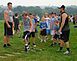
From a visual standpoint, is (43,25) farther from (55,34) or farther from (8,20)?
(8,20)

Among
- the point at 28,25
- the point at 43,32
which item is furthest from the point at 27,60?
the point at 43,32

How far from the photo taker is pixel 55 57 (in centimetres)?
1347

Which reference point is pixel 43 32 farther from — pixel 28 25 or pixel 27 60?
pixel 27 60

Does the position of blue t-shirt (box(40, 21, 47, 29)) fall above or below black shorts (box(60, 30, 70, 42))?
below

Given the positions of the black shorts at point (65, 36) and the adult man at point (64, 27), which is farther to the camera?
the black shorts at point (65, 36)

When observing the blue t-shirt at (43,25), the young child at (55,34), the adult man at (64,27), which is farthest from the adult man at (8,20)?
the blue t-shirt at (43,25)

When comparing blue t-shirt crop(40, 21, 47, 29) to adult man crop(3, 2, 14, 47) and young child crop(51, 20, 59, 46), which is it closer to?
young child crop(51, 20, 59, 46)

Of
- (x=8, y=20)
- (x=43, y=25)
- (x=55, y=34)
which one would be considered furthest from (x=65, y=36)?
(x=43, y=25)

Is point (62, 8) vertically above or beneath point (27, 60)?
above

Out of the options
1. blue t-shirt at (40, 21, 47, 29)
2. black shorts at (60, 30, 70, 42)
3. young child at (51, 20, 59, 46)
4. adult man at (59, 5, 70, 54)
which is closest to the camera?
adult man at (59, 5, 70, 54)

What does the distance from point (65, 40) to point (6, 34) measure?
10.5 feet

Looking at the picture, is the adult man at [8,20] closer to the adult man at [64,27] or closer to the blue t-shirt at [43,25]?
the adult man at [64,27]

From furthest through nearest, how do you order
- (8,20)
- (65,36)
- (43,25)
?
(43,25)
(8,20)
(65,36)

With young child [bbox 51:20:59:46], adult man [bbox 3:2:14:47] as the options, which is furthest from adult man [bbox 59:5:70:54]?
young child [bbox 51:20:59:46]
